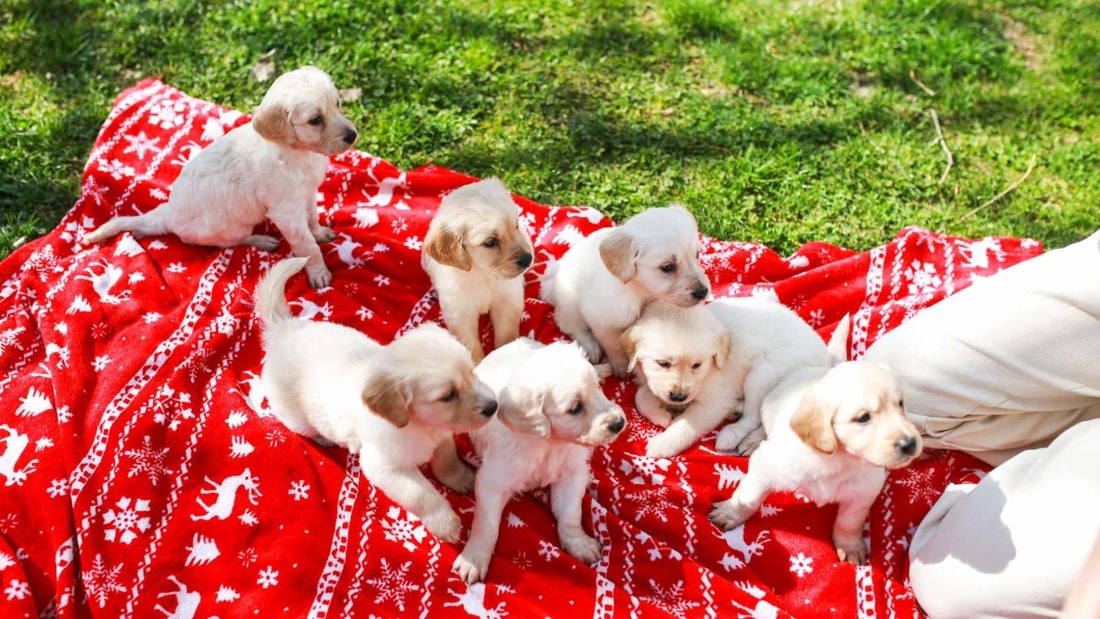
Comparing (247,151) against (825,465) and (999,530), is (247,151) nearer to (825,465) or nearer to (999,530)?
(825,465)

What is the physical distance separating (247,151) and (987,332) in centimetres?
424

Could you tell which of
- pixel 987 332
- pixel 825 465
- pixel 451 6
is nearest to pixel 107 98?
pixel 451 6

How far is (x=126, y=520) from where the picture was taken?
13.7 ft

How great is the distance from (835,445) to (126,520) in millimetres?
3460

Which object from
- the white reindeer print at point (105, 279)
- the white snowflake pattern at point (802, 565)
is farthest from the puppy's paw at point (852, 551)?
the white reindeer print at point (105, 279)

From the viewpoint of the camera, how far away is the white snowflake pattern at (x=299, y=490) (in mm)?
4297

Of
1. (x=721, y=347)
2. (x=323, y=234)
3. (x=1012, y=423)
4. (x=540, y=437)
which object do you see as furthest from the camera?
(x=323, y=234)

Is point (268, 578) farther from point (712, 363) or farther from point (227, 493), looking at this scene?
point (712, 363)

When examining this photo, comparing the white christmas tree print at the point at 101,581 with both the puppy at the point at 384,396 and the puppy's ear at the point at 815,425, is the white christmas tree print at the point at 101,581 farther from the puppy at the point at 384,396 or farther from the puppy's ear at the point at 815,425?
the puppy's ear at the point at 815,425

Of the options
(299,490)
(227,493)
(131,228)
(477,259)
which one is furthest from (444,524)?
(131,228)

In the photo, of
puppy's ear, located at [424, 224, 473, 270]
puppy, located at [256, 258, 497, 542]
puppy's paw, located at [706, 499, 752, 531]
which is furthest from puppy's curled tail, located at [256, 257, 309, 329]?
puppy's paw, located at [706, 499, 752, 531]

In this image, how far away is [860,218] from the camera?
6.11m

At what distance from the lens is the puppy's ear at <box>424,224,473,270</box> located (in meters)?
4.51

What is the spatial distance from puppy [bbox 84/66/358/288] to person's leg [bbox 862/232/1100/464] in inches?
134
